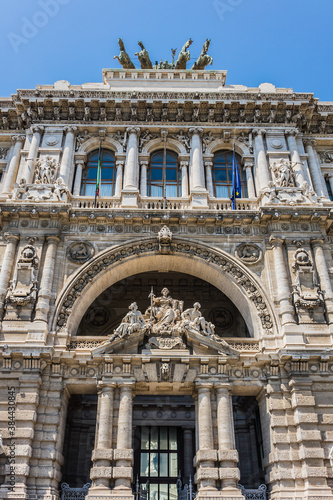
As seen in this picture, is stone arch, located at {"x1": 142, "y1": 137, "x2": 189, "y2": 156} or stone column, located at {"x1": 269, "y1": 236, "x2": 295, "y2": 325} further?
stone arch, located at {"x1": 142, "y1": 137, "x2": 189, "y2": 156}

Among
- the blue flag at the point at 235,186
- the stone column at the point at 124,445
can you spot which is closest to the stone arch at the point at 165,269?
the blue flag at the point at 235,186

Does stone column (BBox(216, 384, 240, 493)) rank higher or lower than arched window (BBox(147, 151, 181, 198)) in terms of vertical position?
lower

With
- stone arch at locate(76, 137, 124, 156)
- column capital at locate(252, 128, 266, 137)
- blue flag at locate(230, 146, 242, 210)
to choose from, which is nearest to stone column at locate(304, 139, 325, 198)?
column capital at locate(252, 128, 266, 137)

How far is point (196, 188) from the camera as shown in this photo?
72.7ft

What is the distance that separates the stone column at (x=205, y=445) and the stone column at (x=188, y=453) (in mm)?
6179

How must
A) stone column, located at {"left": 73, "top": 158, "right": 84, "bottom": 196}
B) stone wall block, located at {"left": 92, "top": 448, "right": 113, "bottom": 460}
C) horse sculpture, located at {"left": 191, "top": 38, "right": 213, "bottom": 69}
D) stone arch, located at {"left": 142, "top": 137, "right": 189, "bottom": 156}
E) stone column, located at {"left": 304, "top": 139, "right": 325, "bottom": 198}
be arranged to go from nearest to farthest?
stone wall block, located at {"left": 92, "top": 448, "right": 113, "bottom": 460} → stone column, located at {"left": 73, "top": 158, "right": 84, "bottom": 196} → stone column, located at {"left": 304, "top": 139, "right": 325, "bottom": 198} → stone arch, located at {"left": 142, "top": 137, "right": 189, "bottom": 156} → horse sculpture, located at {"left": 191, "top": 38, "right": 213, "bottom": 69}

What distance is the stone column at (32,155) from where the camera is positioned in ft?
72.9

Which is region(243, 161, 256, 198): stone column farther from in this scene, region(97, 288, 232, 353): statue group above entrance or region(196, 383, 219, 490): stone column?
region(196, 383, 219, 490): stone column

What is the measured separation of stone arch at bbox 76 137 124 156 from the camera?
24031mm

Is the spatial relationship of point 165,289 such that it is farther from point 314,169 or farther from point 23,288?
point 314,169

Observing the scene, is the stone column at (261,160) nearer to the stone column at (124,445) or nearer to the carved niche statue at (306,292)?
the carved niche statue at (306,292)

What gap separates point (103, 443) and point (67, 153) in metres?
13.7

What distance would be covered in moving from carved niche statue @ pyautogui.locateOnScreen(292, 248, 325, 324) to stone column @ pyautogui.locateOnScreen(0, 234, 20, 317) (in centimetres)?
1168

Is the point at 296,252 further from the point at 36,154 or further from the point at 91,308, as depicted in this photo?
the point at 36,154
